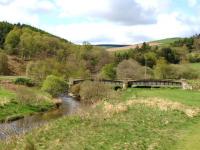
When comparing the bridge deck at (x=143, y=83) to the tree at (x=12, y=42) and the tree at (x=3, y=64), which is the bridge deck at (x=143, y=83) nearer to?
the tree at (x=3, y=64)

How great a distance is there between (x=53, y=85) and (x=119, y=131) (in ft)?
184

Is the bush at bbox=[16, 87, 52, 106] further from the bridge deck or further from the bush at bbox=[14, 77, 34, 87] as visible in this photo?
the bush at bbox=[14, 77, 34, 87]

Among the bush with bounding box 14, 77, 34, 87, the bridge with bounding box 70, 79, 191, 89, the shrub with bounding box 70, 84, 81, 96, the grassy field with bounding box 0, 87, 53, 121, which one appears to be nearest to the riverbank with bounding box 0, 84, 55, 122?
the grassy field with bounding box 0, 87, 53, 121

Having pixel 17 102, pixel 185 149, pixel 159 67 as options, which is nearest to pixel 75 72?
pixel 159 67

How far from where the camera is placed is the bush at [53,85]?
86.4 m

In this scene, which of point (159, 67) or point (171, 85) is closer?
point (171, 85)

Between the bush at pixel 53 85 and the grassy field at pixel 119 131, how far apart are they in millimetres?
43897

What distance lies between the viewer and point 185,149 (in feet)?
85.6

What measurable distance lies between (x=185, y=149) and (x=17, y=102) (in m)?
40.4

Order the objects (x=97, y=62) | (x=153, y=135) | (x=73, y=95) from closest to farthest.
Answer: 1. (x=153, y=135)
2. (x=73, y=95)
3. (x=97, y=62)

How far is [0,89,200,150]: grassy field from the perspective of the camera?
1076 inches

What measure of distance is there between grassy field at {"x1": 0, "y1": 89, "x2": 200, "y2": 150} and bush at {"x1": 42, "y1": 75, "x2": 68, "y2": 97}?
43897 mm

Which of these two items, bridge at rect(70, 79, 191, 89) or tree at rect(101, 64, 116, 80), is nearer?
bridge at rect(70, 79, 191, 89)

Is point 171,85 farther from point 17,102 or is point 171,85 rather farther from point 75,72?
point 17,102
